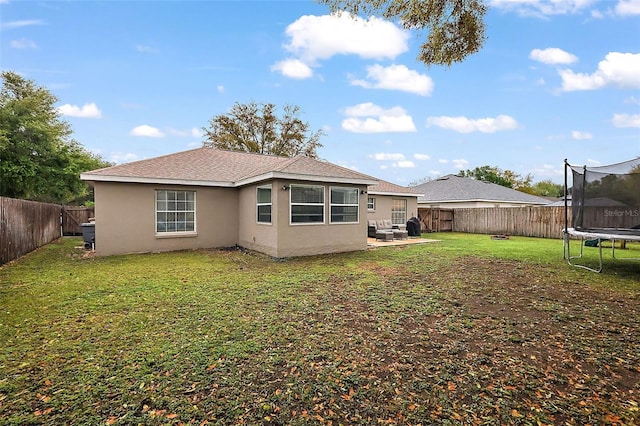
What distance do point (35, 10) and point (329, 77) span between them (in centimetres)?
1069

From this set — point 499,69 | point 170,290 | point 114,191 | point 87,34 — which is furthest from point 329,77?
point 170,290

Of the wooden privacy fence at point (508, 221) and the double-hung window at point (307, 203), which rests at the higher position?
the double-hung window at point (307, 203)

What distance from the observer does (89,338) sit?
3.58 meters

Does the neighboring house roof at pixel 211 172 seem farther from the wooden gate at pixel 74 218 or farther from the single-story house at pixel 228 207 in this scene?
the wooden gate at pixel 74 218

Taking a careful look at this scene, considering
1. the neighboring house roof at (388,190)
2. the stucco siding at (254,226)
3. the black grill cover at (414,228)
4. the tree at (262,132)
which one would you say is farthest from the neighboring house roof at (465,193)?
the stucco siding at (254,226)

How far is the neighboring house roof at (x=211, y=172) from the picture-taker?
917cm

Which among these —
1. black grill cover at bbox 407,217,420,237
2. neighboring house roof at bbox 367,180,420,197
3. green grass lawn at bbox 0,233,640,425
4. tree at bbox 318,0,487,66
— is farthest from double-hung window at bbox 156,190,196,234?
black grill cover at bbox 407,217,420,237

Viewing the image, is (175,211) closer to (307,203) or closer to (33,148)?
(307,203)

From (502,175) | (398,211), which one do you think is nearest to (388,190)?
(398,211)

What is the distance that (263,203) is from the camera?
9727 millimetres

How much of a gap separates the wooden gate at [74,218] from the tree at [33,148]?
16.6 ft

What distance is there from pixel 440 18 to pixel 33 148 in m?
23.8

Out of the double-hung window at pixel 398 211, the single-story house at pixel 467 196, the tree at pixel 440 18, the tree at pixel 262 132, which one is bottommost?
the double-hung window at pixel 398 211

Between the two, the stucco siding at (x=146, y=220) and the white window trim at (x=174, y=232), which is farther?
the white window trim at (x=174, y=232)
